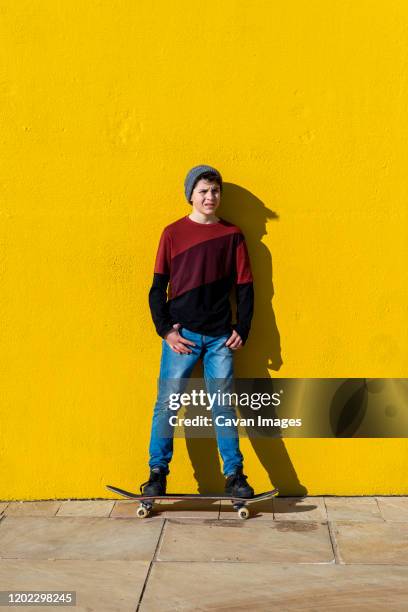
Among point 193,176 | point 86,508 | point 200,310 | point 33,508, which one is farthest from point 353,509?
point 193,176

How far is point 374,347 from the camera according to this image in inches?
196

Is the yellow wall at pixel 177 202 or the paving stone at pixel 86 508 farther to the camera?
the paving stone at pixel 86 508

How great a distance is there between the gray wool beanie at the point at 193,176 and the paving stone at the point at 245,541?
6.00 feet

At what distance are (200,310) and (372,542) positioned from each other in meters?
1.54

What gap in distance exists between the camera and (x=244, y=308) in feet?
15.8

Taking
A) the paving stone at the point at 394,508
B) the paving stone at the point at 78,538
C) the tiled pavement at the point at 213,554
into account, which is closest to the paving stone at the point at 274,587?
the tiled pavement at the point at 213,554

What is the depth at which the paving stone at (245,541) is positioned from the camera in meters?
4.25

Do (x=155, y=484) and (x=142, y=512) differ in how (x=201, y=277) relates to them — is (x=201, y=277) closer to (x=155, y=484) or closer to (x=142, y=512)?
(x=155, y=484)

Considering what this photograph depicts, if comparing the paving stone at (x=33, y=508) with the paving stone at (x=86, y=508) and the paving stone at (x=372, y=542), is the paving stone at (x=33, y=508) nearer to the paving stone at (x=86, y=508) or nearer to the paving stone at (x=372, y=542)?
the paving stone at (x=86, y=508)

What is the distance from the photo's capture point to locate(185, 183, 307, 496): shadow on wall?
194 inches

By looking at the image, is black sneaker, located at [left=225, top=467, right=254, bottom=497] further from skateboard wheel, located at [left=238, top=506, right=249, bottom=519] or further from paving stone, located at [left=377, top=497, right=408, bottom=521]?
paving stone, located at [left=377, top=497, right=408, bottom=521]

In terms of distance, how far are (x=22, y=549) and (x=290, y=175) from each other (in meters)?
2.52

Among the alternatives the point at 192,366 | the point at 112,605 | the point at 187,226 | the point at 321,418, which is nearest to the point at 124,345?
→ the point at 192,366

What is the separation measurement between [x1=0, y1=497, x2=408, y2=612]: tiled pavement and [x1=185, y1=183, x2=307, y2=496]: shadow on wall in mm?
161
